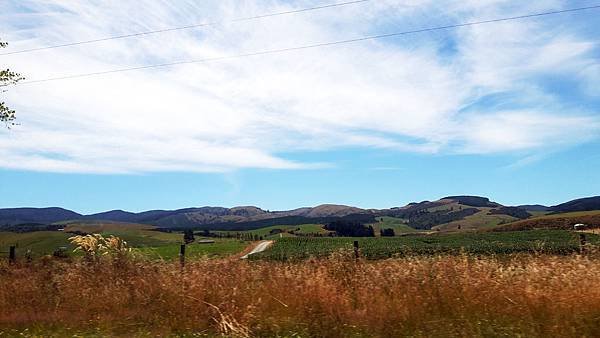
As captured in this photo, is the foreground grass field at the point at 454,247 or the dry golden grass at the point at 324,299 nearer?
the dry golden grass at the point at 324,299

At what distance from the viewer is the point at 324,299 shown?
864 centimetres

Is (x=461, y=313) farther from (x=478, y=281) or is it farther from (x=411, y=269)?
(x=411, y=269)

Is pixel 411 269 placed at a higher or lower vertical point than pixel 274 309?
higher

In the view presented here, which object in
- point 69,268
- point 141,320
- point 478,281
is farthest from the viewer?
point 69,268

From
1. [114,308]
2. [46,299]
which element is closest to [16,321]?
[46,299]

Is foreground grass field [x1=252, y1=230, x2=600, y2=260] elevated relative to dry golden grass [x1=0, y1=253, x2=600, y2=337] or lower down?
elevated

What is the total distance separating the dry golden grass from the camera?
25.4ft

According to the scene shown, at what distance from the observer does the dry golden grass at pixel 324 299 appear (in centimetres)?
775

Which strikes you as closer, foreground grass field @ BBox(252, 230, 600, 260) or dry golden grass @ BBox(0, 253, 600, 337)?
dry golden grass @ BBox(0, 253, 600, 337)

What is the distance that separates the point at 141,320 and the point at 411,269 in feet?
16.9

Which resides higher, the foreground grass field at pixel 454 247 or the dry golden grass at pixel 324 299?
the foreground grass field at pixel 454 247

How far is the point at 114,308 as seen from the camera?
32.6 ft

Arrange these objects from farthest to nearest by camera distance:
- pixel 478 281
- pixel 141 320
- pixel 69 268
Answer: pixel 69 268, pixel 141 320, pixel 478 281

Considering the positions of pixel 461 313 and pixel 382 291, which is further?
pixel 382 291
